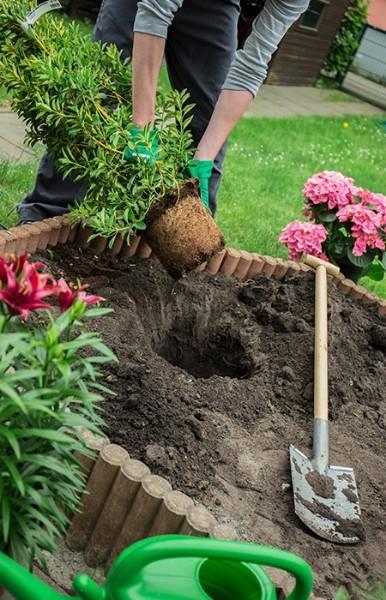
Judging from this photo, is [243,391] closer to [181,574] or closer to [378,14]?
[181,574]

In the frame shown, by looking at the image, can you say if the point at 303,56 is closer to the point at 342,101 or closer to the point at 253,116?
the point at 342,101

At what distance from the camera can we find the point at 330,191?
3.89 metres

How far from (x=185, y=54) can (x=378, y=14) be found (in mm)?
17044

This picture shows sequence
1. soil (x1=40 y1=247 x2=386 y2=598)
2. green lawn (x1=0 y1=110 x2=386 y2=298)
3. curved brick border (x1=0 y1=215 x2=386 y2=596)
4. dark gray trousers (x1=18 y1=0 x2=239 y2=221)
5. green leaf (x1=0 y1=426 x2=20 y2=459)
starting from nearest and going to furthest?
green leaf (x1=0 y1=426 x2=20 y2=459) → curved brick border (x1=0 y1=215 x2=386 y2=596) → soil (x1=40 y1=247 x2=386 y2=598) → dark gray trousers (x1=18 y1=0 x2=239 y2=221) → green lawn (x1=0 y1=110 x2=386 y2=298)

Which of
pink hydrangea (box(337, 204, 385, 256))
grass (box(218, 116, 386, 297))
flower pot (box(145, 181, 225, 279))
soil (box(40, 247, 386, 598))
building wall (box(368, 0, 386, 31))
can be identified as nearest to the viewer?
soil (box(40, 247, 386, 598))

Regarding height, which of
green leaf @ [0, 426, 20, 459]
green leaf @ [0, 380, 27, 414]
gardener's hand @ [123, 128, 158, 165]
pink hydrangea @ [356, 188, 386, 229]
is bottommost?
pink hydrangea @ [356, 188, 386, 229]

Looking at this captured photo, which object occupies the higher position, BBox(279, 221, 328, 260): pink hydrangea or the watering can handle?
the watering can handle

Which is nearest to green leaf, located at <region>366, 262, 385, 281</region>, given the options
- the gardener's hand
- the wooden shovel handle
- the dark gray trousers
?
the wooden shovel handle

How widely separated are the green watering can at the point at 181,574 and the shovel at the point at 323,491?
31.2 inches

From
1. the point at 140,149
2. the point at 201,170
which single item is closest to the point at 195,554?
the point at 140,149

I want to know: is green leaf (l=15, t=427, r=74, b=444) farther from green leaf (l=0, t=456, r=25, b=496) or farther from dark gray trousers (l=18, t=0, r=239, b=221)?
dark gray trousers (l=18, t=0, r=239, b=221)

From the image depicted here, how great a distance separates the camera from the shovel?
2389 mm

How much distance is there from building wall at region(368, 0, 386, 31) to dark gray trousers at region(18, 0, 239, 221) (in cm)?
1680

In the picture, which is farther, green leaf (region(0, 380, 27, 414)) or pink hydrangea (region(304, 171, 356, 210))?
pink hydrangea (region(304, 171, 356, 210))
